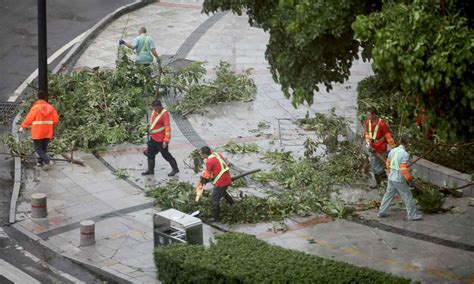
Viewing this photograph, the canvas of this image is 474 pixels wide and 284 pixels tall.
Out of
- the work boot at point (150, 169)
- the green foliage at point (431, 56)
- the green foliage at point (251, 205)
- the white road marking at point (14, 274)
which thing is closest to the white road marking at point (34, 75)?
the work boot at point (150, 169)

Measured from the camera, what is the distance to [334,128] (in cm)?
2005

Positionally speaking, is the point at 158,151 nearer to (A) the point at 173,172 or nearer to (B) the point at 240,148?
(A) the point at 173,172

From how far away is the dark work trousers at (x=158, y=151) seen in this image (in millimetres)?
19062

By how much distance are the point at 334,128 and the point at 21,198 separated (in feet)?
20.1

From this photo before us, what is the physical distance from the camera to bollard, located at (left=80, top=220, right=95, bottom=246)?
1625 cm

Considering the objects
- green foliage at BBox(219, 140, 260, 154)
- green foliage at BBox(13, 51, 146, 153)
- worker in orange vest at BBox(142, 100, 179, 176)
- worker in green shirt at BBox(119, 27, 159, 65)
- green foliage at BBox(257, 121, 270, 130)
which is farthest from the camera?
worker in green shirt at BBox(119, 27, 159, 65)

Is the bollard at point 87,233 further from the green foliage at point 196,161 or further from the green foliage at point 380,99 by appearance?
the green foliage at point 380,99

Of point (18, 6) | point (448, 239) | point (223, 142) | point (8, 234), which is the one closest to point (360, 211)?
point (448, 239)

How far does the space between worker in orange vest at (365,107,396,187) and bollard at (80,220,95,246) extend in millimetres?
5026

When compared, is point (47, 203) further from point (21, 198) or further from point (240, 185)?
point (240, 185)

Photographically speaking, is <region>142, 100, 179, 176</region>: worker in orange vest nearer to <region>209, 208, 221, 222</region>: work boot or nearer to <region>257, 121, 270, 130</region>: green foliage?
<region>209, 208, 221, 222</region>: work boot

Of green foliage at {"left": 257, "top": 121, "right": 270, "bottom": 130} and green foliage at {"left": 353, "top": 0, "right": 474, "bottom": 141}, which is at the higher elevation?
green foliage at {"left": 353, "top": 0, "right": 474, "bottom": 141}

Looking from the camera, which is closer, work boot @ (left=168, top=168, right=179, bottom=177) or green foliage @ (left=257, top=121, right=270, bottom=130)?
work boot @ (left=168, top=168, right=179, bottom=177)

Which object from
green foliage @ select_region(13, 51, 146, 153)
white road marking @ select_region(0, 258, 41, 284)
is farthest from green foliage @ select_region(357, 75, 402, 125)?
white road marking @ select_region(0, 258, 41, 284)
